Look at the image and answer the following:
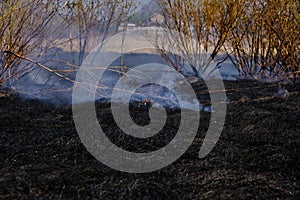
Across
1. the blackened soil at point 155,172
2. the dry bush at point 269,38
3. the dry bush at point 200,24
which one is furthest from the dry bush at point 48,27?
the dry bush at point 269,38

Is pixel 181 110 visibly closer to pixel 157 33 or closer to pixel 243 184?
pixel 243 184

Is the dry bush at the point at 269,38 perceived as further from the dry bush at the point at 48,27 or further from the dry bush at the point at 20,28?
the dry bush at the point at 20,28

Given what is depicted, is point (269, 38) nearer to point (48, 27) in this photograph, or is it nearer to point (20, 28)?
point (48, 27)

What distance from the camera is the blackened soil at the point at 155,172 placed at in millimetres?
1738

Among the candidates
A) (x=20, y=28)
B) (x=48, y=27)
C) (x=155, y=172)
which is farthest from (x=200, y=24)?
(x=155, y=172)

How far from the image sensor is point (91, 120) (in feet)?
9.21

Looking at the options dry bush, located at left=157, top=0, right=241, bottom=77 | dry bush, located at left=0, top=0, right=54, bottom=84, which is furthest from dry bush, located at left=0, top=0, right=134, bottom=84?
dry bush, located at left=157, top=0, right=241, bottom=77

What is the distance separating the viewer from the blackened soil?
1.74 metres

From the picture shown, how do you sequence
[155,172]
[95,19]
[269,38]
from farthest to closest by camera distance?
[95,19] < [269,38] < [155,172]

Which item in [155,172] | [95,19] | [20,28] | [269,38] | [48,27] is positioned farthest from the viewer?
[95,19]

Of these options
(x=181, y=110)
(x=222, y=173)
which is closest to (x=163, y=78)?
(x=181, y=110)

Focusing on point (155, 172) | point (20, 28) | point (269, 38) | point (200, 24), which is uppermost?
point (200, 24)

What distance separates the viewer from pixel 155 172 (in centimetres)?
196

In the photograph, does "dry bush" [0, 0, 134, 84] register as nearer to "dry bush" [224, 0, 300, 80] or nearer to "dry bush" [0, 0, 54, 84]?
"dry bush" [0, 0, 54, 84]
